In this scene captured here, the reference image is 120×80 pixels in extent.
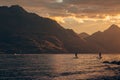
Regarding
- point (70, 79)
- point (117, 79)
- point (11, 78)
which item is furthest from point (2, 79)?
point (117, 79)

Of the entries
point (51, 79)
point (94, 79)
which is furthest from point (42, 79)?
point (94, 79)

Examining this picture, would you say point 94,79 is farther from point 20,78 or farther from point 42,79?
point 20,78

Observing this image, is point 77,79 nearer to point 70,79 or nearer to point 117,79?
point 70,79

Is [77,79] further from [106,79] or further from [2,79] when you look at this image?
[2,79]

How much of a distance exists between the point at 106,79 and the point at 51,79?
74.0 feet

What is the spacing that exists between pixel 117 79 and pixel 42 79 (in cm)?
3072

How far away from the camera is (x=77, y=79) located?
415ft

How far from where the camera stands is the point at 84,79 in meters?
128

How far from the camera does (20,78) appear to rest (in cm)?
12825

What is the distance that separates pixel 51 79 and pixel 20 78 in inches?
528

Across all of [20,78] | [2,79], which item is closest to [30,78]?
[20,78]

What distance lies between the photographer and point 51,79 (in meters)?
125

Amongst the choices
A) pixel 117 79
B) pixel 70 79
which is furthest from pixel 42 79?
pixel 117 79

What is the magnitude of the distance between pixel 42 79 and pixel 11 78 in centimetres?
1356
